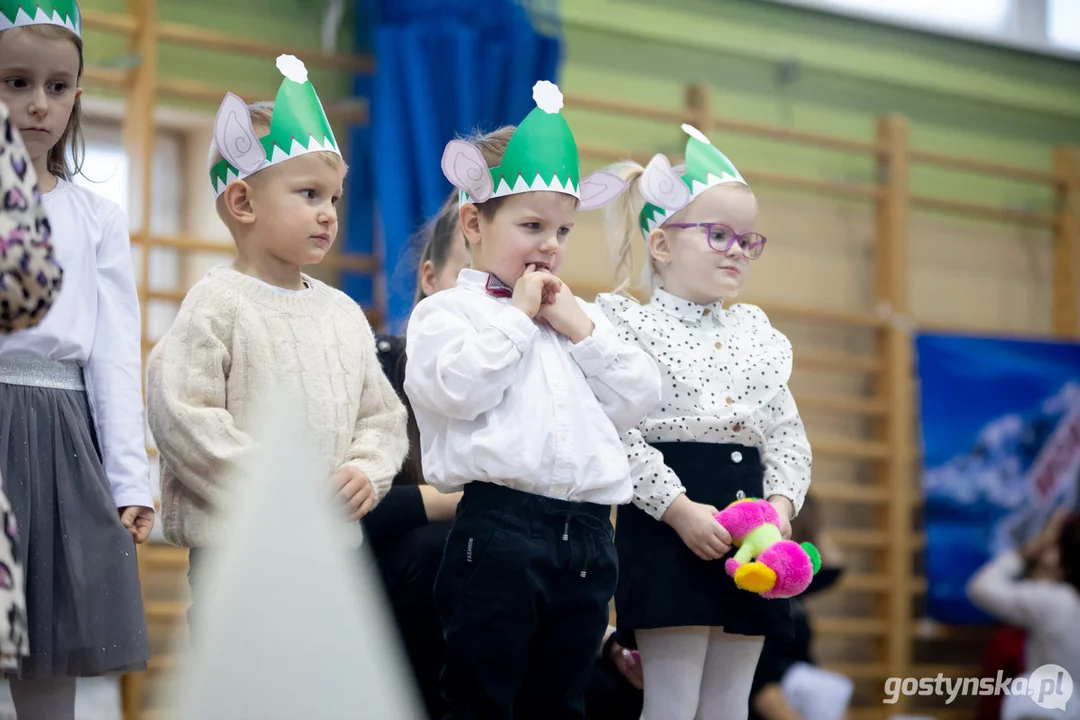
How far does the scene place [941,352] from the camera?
4.81 metres

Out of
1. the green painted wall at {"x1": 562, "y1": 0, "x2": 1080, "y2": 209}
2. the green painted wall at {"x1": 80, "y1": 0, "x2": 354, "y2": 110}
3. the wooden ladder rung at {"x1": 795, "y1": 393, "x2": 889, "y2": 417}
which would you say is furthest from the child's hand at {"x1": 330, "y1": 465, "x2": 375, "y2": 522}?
the wooden ladder rung at {"x1": 795, "y1": 393, "x2": 889, "y2": 417}

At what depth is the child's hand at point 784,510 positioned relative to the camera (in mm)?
2084

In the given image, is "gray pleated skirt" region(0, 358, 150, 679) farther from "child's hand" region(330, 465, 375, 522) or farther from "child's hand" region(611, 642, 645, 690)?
"child's hand" region(611, 642, 645, 690)

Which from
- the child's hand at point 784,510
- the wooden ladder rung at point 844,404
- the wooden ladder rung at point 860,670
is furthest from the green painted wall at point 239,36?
the wooden ladder rung at point 860,670

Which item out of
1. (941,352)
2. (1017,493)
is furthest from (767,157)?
(1017,493)

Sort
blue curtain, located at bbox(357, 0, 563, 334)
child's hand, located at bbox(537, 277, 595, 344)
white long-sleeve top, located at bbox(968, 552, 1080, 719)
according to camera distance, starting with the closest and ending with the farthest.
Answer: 1. child's hand, located at bbox(537, 277, 595, 344)
2. blue curtain, located at bbox(357, 0, 563, 334)
3. white long-sleeve top, located at bbox(968, 552, 1080, 719)

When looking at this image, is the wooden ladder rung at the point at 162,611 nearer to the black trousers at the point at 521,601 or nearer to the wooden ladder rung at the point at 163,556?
the wooden ladder rung at the point at 163,556

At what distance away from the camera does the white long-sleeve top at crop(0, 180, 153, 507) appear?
174 cm

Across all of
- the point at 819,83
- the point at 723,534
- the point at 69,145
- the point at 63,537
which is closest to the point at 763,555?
the point at 723,534

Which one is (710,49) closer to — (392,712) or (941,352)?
(941,352)

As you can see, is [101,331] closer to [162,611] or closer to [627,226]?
[627,226]

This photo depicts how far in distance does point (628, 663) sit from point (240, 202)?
1.01 m

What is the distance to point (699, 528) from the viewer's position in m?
1.99

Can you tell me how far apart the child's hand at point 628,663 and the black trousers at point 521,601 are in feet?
1.25
